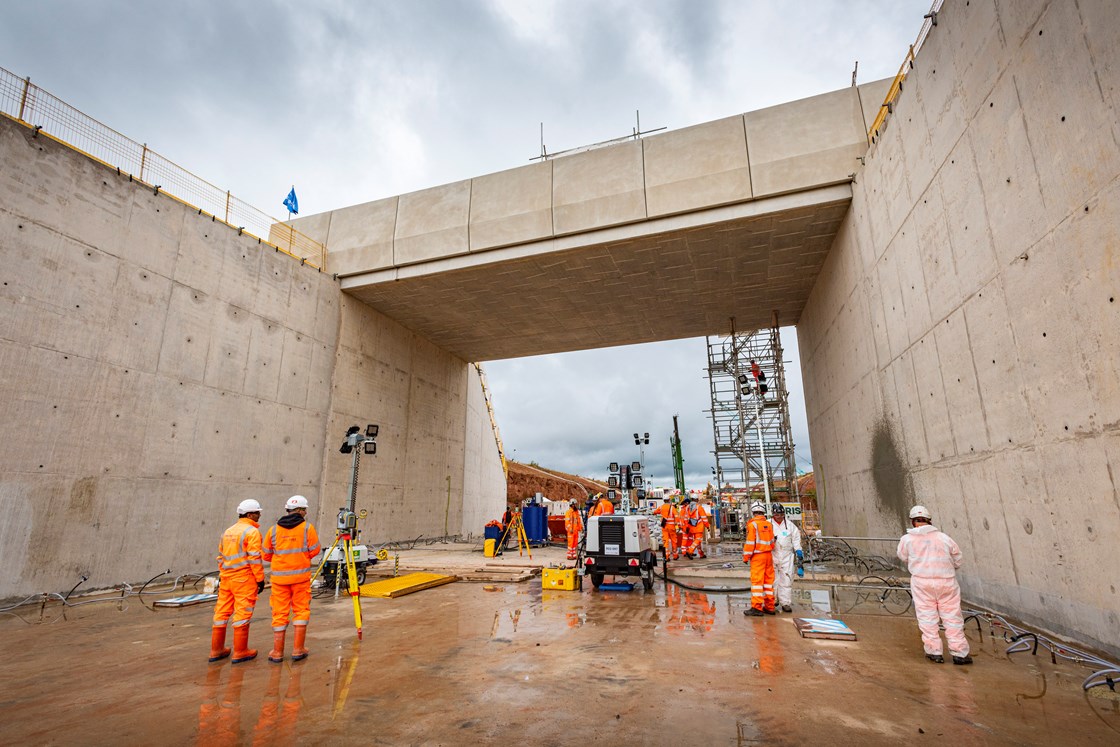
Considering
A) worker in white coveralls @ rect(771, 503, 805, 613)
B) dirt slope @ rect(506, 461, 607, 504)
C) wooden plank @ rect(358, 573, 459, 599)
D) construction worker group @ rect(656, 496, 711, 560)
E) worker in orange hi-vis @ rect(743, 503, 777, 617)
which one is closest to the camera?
worker in orange hi-vis @ rect(743, 503, 777, 617)

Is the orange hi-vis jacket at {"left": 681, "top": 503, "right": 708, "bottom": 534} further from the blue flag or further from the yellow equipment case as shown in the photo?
the blue flag

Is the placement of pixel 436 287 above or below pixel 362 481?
above

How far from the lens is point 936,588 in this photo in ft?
18.1

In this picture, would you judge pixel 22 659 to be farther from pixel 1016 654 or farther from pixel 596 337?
pixel 596 337

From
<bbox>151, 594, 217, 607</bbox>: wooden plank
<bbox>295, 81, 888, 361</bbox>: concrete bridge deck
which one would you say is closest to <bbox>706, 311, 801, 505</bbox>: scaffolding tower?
<bbox>295, 81, 888, 361</bbox>: concrete bridge deck

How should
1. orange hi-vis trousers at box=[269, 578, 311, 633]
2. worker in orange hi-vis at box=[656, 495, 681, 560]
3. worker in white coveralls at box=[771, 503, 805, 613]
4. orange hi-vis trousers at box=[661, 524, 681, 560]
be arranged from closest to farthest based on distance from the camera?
orange hi-vis trousers at box=[269, 578, 311, 633] → worker in white coveralls at box=[771, 503, 805, 613] → worker in orange hi-vis at box=[656, 495, 681, 560] → orange hi-vis trousers at box=[661, 524, 681, 560]

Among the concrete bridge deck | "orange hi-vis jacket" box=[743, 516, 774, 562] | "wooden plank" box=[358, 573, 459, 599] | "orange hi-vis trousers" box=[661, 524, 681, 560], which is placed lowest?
"wooden plank" box=[358, 573, 459, 599]

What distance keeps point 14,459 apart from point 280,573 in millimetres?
7418

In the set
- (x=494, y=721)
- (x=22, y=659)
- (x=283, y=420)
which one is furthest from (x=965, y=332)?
(x=283, y=420)

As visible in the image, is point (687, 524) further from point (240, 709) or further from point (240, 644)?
point (240, 709)

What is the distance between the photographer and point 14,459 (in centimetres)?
908

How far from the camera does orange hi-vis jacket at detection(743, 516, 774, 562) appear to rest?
25.8 feet

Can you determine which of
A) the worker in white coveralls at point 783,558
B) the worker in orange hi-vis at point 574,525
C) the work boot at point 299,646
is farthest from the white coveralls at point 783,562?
the work boot at point 299,646

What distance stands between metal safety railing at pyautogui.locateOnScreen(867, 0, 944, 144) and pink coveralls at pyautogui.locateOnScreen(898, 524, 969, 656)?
26.1 feet
